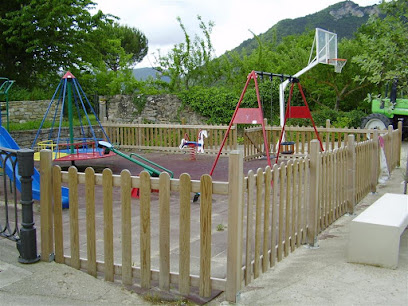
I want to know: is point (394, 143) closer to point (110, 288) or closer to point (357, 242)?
point (357, 242)

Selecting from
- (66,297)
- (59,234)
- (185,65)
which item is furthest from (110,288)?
(185,65)

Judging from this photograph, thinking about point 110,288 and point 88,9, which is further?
point 88,9

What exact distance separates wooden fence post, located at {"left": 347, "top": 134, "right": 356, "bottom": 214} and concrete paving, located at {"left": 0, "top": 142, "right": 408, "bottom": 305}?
2103mm

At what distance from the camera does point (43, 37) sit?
1923 centimetres

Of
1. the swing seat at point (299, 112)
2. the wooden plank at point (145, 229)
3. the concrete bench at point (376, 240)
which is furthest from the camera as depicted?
the swing seat at point (299, 112)

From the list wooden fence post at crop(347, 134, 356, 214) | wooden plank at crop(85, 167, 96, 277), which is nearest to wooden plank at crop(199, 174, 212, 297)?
wooden plank at crop(85, 167, 96, 277)

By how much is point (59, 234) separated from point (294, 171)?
2.54 meters

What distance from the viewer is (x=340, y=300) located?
376 cm

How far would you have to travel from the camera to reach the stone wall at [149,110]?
841 inches

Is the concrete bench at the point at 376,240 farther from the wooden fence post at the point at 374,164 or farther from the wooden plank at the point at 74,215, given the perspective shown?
the wooden fence post at the point at 374,164

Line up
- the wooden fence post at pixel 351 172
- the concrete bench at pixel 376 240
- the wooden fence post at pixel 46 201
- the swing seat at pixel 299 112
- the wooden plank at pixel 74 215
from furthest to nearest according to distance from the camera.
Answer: the swing seat at pixel 299 112
the wooden fence post at pixel 351 172
the concrete bench at pixel 376 240
the wooden fence post at pixel 46 201
the wooden plank at pixel 74 215

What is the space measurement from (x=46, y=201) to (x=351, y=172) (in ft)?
15.0

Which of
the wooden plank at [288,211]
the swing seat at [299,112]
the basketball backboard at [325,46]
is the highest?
the basketball backboard at [325,46]

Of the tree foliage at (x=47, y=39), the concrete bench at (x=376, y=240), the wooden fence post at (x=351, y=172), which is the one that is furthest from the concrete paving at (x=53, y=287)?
the tree foliage at (x=47, y=39)
